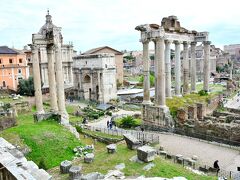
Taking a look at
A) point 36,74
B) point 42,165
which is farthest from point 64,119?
point 42,165

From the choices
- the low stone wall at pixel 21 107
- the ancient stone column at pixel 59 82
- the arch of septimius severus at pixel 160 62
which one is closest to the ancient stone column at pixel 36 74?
the ancient stone column at pixel 59 82

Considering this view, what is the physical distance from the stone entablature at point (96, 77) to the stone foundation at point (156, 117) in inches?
1016

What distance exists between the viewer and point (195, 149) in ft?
56.7

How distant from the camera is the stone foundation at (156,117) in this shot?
21.8 metres

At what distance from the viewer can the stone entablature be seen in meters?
48.3

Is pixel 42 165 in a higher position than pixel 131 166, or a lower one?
lower

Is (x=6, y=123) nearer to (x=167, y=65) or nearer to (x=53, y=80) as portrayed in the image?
(x=53, y=80)

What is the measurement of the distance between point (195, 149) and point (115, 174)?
8174 mm

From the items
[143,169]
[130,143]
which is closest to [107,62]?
[130,143]

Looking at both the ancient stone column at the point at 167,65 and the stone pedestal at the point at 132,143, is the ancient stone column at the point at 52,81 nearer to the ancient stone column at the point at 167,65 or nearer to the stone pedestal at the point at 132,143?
the stone pedestal at the point at 132,143

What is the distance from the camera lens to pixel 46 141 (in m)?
17.2

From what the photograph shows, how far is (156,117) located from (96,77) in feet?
92.3

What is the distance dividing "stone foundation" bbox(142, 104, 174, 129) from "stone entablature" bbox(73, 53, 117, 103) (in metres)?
25.8

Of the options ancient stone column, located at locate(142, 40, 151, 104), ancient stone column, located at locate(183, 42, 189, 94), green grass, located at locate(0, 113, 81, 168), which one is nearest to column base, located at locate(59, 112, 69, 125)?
green grass, located at locate(0, 113, 81, 168)
